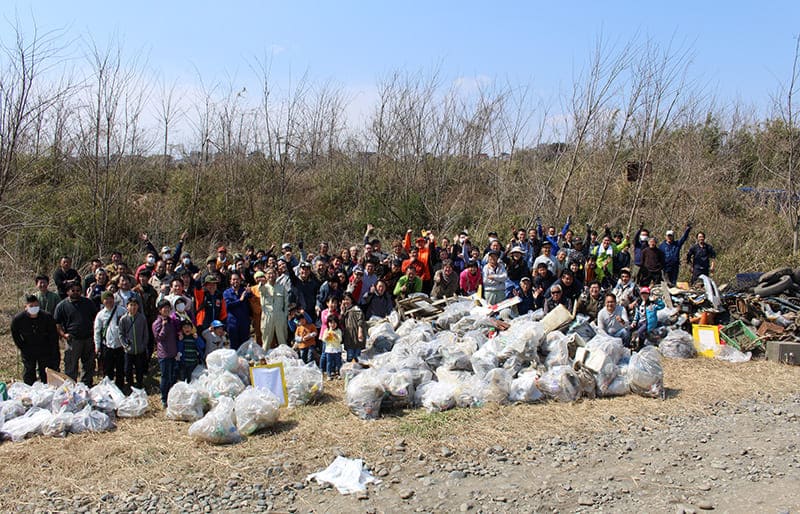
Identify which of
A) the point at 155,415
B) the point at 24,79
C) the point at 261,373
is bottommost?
the point at 155,415

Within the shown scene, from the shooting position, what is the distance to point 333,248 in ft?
55.6

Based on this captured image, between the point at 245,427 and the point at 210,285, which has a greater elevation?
the point at 210,285

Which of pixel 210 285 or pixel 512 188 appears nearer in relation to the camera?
pixel 210 285

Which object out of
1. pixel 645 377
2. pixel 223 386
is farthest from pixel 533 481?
pixel 223 386

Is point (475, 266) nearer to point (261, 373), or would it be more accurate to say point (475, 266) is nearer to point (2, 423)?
point (261, 373)

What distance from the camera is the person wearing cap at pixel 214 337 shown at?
7.79 meters

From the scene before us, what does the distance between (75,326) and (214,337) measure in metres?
1.58

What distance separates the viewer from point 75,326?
23.9 feet

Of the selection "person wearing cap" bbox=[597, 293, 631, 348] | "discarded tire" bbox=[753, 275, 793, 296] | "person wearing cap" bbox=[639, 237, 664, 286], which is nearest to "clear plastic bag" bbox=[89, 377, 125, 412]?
"person wearing cap" bbox=[597, 293, 631, 348]

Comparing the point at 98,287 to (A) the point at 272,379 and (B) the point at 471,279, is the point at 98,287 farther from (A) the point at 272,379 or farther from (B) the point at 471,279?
(B) the point at 471,279

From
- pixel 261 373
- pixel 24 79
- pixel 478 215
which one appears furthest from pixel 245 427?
pixel 478 215

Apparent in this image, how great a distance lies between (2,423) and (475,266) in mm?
6473

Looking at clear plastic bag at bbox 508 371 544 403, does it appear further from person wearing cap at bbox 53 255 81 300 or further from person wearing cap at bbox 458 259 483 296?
person wearing cap at bbox 53 255 81 300

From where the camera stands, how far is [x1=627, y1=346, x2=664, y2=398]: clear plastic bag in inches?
272
